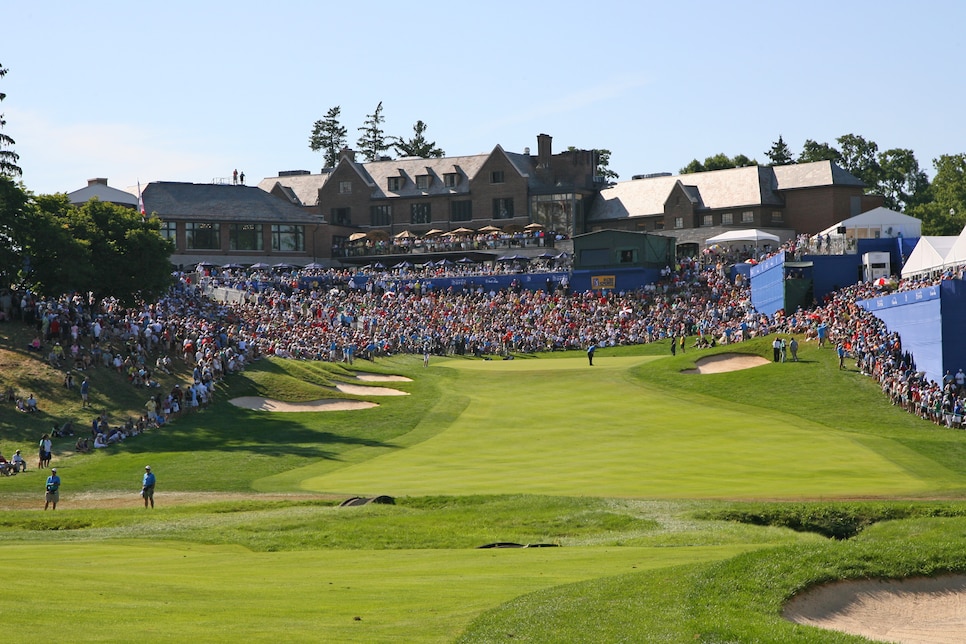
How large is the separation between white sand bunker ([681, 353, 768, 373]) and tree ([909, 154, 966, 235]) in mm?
55901

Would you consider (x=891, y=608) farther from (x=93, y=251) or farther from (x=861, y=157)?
(x=861, y=157)

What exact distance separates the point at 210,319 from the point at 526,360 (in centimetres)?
2070

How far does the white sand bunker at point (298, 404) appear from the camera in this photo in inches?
2219

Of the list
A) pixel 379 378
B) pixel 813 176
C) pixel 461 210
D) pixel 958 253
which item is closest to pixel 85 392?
pixel 379 378

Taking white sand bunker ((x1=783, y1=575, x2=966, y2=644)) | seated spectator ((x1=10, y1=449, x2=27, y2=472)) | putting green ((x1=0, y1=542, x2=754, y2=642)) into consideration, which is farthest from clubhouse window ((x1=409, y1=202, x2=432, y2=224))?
white sand bunker ((x1=783, y1=575, x2=966, y2=644))

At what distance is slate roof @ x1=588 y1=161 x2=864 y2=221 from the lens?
331 ft

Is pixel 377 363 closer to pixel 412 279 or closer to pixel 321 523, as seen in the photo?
pixel 412 279

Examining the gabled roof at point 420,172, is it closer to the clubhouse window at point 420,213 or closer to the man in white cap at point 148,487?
the clubhouse window at point 420,213

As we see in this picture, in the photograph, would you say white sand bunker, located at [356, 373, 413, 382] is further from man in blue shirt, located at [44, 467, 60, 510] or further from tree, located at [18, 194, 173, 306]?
man in blue shirt, located at [44, 467, 60, 510]

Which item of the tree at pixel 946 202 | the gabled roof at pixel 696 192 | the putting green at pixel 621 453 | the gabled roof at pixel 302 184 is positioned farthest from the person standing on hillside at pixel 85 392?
the tree at pixel 946 202

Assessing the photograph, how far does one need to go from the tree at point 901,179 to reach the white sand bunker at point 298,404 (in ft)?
305

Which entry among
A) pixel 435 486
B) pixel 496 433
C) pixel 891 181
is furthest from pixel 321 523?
pixel 891 181

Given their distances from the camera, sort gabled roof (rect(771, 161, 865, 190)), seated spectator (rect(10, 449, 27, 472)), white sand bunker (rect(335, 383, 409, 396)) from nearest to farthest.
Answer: seated spectator (rect(10, 449, 27, 472)) < white sand bunker (rect(335, 383, 409, 396)) < gabled roof (rect(771, 161, 865, 190))

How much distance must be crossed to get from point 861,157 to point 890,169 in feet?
12.4
